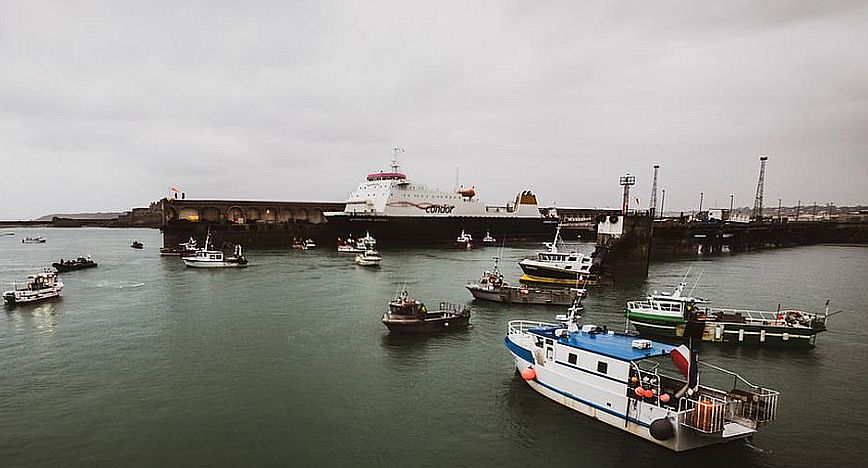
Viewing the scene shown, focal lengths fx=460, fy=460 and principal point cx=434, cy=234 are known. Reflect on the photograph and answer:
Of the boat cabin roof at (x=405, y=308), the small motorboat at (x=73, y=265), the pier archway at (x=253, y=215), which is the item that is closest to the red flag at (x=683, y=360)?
the boat cabin roof at (x=405, y=308)

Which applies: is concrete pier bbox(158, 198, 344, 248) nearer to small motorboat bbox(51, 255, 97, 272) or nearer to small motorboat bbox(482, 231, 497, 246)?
small motorboat bbox(51, 255, 97, 272)

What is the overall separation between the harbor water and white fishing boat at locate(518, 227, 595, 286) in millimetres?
2855

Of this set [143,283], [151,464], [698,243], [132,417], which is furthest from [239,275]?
[698,243]

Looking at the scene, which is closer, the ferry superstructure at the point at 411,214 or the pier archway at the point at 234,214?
the ferry superstructure at the point at 411,214

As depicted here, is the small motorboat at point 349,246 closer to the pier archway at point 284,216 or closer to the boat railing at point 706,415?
the pier archway at point 284,216

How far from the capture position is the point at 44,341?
1025 inches

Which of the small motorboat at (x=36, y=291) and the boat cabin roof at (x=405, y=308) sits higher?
the boat cabin roof at (x=405, y=308)

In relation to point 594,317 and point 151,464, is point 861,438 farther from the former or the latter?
point 151,464

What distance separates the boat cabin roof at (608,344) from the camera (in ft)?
51.8

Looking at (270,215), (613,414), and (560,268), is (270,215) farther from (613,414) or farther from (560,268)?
(613,414)

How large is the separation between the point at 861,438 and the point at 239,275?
50709 millimetres

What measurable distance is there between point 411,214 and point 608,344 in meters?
73.4

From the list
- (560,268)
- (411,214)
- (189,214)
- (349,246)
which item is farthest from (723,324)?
(189,214)

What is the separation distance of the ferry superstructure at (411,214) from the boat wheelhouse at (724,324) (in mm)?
61913
